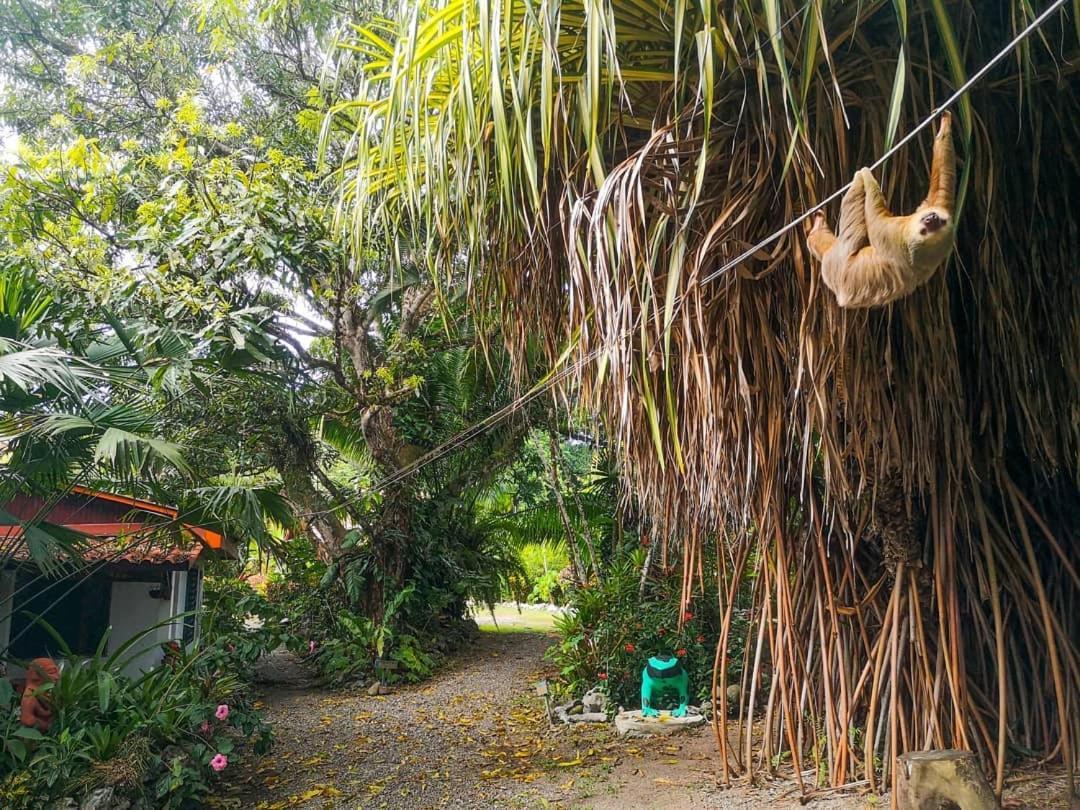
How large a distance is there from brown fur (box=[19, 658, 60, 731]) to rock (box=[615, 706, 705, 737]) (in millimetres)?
3410

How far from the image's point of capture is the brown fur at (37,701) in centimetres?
383

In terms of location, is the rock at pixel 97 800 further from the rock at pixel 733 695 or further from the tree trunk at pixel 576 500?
the tree trunk at pixel 576 500

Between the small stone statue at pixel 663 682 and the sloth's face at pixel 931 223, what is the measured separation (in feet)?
15.1

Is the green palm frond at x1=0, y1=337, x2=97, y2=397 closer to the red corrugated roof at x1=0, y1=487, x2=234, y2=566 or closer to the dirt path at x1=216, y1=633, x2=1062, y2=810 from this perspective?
the red corrugated roof at x1=0, y1=487, x2=234, y2=566

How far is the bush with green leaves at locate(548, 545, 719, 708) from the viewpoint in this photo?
20.0 ft

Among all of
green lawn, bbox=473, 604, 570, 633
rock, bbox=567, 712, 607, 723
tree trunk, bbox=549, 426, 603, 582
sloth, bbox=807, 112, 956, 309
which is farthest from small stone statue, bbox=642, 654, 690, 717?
green lawn, bbox=473, 604, 570, 633

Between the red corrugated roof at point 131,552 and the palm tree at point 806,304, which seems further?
the red corrugated roof at point 131,552

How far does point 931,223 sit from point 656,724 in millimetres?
4555

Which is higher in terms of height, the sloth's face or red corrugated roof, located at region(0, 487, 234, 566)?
the sloth's face

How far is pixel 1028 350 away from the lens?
2.72 metres

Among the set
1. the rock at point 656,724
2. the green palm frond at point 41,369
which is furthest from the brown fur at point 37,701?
the rock at point 656,724

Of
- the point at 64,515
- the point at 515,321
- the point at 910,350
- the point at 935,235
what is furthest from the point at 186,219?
the point at 935,235

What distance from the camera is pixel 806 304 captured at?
248 centimetres

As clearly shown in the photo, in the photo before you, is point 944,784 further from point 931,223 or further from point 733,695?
point 733,695
